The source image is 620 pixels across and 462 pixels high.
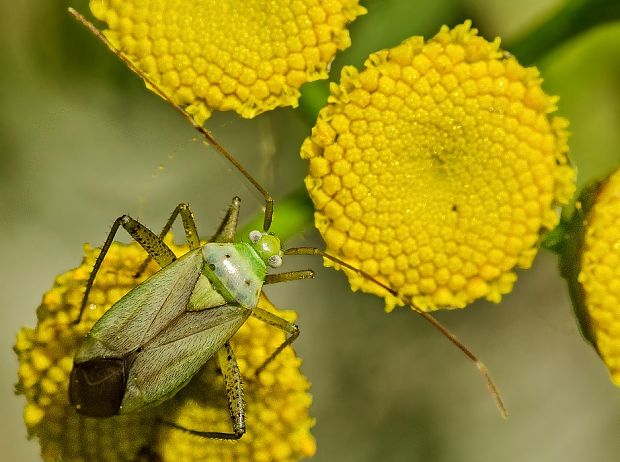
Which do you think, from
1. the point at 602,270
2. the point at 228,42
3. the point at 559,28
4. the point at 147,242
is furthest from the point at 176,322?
the point at 559,28

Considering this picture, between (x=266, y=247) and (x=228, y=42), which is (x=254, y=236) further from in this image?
(x=228, y=42)

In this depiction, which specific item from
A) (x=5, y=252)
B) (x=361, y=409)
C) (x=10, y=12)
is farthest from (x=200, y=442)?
(x=10, y=12)

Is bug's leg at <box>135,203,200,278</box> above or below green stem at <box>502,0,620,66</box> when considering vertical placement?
below

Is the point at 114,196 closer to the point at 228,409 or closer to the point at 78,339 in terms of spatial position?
the point at 78,339

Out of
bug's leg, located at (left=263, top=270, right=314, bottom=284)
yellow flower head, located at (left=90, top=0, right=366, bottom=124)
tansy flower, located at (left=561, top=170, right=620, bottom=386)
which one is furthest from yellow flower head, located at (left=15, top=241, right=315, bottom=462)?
tansy flower, located at (left=561, top=170, right=620, bottom=386)

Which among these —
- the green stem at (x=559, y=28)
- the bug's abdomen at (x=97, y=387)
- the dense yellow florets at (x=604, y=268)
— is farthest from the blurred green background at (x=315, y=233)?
the bug's abdomen at (x=97, y=387)

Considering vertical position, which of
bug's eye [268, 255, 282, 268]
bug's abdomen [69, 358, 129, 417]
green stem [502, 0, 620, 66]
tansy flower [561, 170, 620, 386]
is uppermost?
green stem [502, 0, 620, 66]

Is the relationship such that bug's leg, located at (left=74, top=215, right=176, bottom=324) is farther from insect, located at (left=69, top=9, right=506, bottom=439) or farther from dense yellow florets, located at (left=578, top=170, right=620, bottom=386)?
dense yellow florets, located at (left=578, top=170, right=620, bottom=386)
